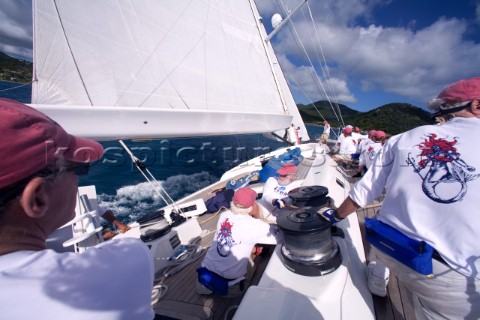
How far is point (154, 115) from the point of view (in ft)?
6.24

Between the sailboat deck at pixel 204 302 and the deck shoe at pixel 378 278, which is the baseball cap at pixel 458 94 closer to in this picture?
the deck shoe at pixel 378 278

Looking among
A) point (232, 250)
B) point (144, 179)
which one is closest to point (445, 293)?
point (232, 250)

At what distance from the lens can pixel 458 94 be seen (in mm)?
1299

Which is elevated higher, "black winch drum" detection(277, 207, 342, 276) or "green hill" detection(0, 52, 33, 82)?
"green hill" detection(0, 52, 33, 82)

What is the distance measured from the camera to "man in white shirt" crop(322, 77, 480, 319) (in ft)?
3.70

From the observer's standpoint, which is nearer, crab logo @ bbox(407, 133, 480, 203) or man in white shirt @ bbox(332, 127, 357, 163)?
crab logo @ bbox(407, 133, 480, 203)

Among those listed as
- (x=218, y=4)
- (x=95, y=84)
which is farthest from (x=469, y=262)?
(x=218, y=4)

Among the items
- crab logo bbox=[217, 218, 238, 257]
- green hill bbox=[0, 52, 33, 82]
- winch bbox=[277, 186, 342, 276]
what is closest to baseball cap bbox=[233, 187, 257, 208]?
crab logo bbox=[217, 218, 238, 257]

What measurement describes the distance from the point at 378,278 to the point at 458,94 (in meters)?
1.30

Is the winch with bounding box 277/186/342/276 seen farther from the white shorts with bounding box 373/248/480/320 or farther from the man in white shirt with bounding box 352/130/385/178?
the man in white shirt with bounding box 352/130/385/178

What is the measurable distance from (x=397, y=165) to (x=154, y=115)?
1.71 m

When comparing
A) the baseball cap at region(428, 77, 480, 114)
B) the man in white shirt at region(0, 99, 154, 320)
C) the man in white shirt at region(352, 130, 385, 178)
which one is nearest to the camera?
the man in white shirt at region(0, 99, 154, 320)

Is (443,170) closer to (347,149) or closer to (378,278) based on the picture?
(378,278)

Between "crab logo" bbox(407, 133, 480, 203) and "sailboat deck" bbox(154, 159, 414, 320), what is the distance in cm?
118
